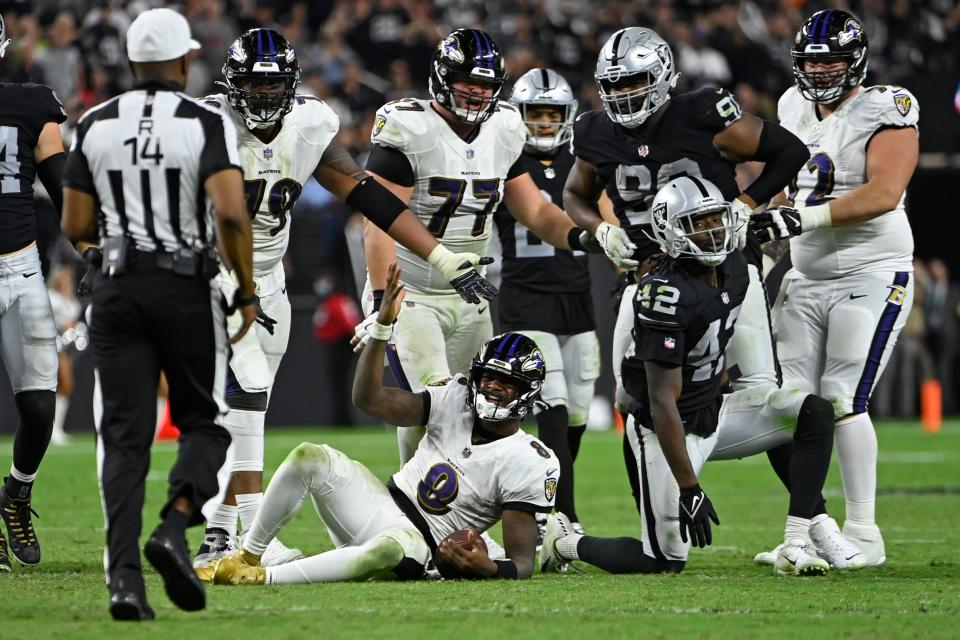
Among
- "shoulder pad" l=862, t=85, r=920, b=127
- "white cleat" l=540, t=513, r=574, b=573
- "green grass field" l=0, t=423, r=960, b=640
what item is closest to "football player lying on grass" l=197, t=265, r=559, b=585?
"green grass field" l=0, t=423, r=960, b=640

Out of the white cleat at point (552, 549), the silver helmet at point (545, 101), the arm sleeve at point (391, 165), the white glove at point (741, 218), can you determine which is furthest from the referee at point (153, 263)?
the silver helmet at point (545, 101)

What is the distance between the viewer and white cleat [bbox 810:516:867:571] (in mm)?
5930

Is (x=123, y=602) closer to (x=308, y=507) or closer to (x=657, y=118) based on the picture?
(x=657, y=118)

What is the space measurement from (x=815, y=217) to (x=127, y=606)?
11.1 ft

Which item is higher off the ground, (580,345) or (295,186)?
(295,186)

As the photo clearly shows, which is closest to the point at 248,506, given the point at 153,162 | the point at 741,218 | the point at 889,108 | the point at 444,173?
the point at 444,173

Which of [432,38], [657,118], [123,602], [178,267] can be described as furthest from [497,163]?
[432,38]

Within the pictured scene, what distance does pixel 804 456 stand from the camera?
5.89 m

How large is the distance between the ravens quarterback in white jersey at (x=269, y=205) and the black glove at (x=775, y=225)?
1217mm

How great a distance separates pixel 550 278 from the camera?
23.8ft

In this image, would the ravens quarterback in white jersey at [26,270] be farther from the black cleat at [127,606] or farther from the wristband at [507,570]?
the wristband at [507,570]

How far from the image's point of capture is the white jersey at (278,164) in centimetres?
595

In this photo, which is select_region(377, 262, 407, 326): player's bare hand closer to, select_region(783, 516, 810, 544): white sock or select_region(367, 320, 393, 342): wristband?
select_region(367, 320, 393, 342): wristband

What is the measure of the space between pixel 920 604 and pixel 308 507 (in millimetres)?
4931
